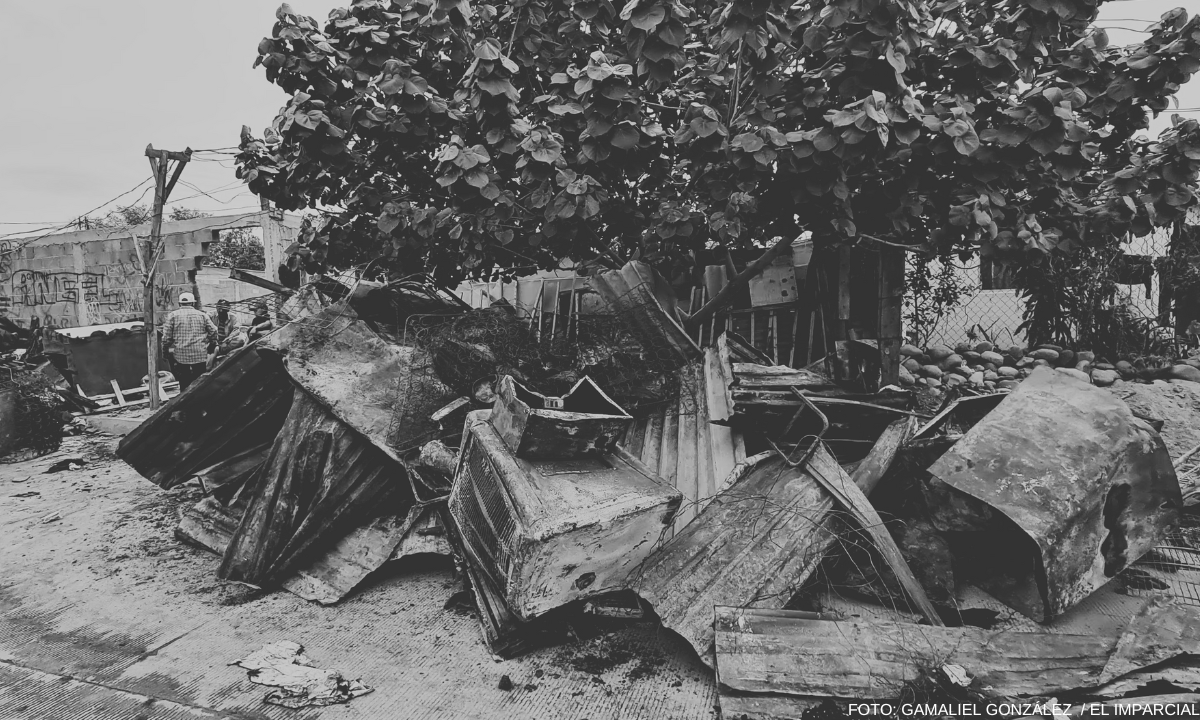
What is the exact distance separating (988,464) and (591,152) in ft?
8.43

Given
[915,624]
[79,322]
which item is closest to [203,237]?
[79,322]

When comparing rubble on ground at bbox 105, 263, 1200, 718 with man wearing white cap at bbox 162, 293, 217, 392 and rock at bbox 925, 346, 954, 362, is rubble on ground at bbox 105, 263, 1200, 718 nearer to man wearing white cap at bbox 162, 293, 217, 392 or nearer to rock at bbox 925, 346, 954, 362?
rock at bbox 925, 346, 954, 362

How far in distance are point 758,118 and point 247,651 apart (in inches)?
146

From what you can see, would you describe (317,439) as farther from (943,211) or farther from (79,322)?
(79,322)

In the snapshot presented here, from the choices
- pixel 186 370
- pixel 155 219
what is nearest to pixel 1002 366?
pixel 186 370

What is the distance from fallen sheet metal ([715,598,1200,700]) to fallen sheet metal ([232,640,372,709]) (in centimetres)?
155

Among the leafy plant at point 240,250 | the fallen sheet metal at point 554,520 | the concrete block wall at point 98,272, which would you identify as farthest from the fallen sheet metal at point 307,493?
the leafy plant at point 240,250

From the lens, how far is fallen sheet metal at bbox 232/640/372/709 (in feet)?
8.15

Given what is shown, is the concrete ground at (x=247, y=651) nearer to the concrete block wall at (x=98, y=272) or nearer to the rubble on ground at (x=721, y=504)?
the rubble on ground at (x=721, y=504)

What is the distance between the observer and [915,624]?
2.65 meters

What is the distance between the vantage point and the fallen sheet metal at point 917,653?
2.31 m

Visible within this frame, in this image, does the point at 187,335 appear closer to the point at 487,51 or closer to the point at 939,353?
the point at 487,51

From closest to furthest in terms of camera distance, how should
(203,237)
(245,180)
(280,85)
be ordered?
(280,85)
(245,180)
(203,237)

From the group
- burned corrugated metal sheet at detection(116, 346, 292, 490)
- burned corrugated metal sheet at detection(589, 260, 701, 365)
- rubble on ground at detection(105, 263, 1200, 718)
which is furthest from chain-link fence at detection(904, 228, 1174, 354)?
burned corrugated metal sheet at detection(116, 346, 292, 490)
